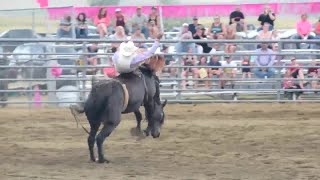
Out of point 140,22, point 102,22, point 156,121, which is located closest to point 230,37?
point 140,22

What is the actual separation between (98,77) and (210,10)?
596cm

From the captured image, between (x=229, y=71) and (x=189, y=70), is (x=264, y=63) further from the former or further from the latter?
(x=189, y=70)

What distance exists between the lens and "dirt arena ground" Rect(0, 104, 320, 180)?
9.21m

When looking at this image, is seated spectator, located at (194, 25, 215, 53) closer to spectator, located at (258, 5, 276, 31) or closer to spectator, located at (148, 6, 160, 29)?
spectator, located at (148, 6, 160, 29)

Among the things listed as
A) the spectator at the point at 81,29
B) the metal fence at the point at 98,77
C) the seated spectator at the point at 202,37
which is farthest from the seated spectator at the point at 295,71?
the spectator at the point at 81,29

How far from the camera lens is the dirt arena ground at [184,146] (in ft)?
30.2

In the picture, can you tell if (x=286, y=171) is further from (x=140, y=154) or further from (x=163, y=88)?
(x=163, y=88)

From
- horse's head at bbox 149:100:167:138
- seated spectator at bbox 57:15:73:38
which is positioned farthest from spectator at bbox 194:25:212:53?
horse's head at bbox 149:100:167:138

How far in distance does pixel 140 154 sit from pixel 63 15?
29.5ft

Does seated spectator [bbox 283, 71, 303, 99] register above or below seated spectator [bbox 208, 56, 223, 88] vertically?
below

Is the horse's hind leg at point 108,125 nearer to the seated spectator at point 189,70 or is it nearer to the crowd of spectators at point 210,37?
the crowd of spectators at point 210,37

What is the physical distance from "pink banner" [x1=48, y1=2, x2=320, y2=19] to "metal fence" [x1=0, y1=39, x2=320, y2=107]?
377 cm

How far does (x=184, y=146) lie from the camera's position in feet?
36.9

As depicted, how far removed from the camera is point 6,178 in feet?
28.8
